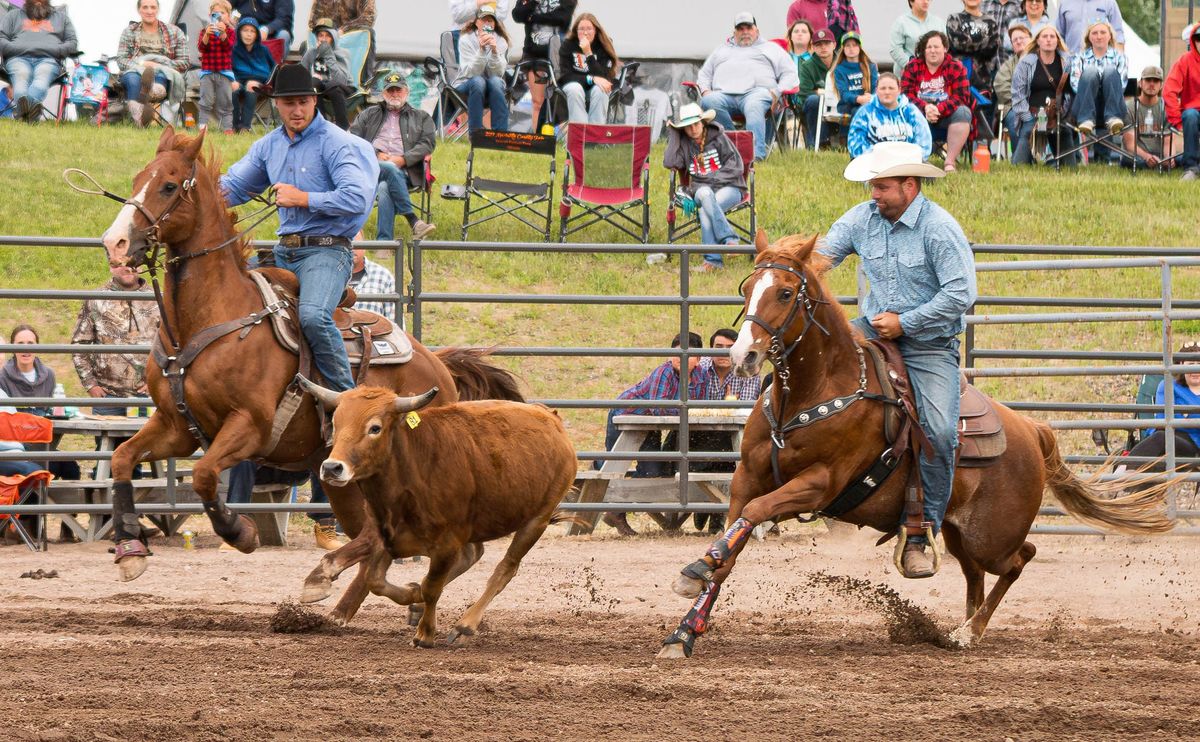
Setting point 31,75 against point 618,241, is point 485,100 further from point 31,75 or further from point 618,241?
point 31,75

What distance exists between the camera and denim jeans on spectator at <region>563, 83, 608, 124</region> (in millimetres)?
18688

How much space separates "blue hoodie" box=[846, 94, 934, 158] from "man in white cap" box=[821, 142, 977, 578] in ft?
28.8

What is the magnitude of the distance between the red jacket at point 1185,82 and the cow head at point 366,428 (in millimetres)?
14814

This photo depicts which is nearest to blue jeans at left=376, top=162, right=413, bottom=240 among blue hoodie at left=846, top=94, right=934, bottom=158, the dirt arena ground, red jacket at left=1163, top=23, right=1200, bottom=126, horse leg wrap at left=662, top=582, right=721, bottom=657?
blue hoodie at left=846, top=94, right=934, bottom=158

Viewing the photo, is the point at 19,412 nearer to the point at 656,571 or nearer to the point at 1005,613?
the point at 656,571

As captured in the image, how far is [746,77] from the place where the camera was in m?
18.5

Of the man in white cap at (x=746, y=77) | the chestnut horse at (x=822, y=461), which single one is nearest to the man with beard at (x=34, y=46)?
the man in white cap at (x=746, y=77)

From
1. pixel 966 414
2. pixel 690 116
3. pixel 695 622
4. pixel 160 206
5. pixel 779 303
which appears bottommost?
pixel 695 622

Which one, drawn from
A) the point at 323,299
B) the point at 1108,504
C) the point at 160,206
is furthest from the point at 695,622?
the point at 160,206

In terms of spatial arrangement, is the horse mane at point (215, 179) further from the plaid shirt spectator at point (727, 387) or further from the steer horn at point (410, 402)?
the plaid shirt spectator at point (727, 387)

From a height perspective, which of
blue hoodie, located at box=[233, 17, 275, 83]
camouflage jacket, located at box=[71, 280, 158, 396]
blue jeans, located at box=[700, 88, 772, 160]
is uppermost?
blue hoodie, located at box=[233, 17, 275, 83]

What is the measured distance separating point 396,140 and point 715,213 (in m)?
3.55

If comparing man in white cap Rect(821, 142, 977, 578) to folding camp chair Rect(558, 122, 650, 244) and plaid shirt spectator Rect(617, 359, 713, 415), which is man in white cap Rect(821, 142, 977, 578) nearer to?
plaid shirt spectator Rect(617, 359, 713, 415)

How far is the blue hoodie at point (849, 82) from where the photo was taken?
62.0 ft
